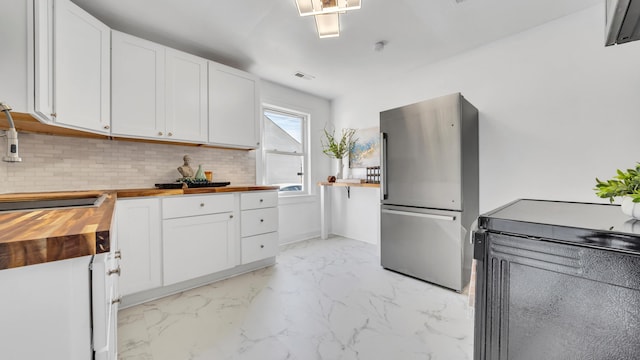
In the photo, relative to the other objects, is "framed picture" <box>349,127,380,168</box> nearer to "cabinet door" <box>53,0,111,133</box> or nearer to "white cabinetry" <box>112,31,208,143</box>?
"white cabinetry" <box>112,31,208,143</box>

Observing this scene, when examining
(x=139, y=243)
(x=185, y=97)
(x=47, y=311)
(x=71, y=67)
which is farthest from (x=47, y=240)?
(x=185, y=97)

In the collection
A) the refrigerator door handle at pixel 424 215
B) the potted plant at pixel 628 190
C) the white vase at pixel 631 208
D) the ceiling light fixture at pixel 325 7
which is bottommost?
the refrigerator door handle at pixel 424 215

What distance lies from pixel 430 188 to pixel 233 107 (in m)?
2.22

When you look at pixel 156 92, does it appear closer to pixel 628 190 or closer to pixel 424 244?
pixel 424 244

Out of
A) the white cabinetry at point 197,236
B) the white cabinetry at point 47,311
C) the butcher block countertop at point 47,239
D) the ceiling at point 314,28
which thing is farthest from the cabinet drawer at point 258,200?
the white cabinetry at point 47,311

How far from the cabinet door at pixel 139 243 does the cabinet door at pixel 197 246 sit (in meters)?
0.07

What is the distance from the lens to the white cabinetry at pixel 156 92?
2.09m

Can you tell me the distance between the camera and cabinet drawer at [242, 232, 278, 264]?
8.44 ft

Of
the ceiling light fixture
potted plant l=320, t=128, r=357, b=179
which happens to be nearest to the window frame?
potted plant l=320, t=128, r=357, b=179

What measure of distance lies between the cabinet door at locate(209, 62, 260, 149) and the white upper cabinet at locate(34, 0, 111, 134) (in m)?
Answer: 0.85

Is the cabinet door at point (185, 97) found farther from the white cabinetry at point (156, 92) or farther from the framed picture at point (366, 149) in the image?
the framed picture at point (366, 149)

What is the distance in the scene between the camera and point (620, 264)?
0.74 meters

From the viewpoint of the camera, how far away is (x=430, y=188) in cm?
234

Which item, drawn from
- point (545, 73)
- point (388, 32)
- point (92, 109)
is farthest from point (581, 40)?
point (92, 109)
